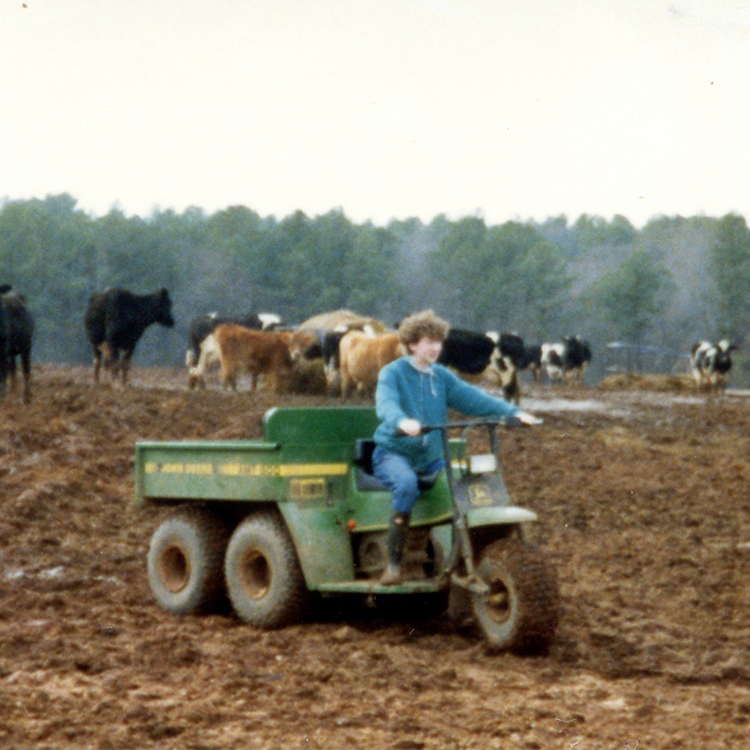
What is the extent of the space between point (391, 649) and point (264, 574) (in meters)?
1.22

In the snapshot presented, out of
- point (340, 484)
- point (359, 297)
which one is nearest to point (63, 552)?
point (340, 484)

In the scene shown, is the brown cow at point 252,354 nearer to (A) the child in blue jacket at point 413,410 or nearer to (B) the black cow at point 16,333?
(B) the black cow at point 16,333

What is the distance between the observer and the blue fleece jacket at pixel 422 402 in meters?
7.00

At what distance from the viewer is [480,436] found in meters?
16.8

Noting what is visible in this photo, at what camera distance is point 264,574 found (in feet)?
25.1

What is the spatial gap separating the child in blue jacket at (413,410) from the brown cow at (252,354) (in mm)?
18505

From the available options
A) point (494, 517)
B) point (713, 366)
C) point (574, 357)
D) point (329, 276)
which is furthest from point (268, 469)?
point (329, 276)

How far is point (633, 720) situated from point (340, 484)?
264 cm

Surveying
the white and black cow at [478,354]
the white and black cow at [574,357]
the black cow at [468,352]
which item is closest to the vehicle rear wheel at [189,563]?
the white and black cow at [478,354]

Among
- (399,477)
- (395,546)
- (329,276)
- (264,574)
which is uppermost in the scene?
(329,276)

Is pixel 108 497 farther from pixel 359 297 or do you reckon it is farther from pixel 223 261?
pixel 223 261

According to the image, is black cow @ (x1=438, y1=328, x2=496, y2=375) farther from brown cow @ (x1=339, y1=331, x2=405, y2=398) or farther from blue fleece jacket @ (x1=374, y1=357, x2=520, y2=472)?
blue fleece jacket @ (x1=374, y1=357, x2=520, y2=472)

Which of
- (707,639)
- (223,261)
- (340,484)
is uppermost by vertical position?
(223,261)

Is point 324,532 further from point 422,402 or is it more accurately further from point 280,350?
point 280,350
